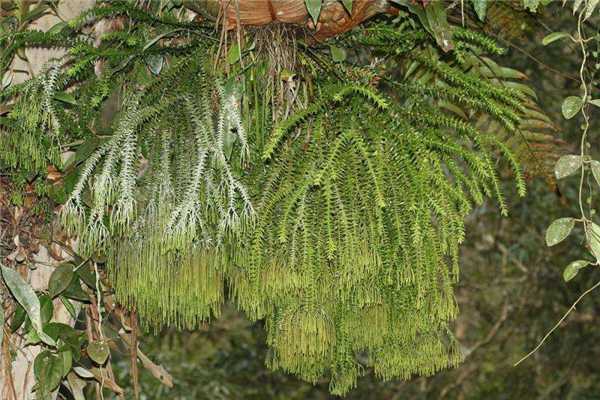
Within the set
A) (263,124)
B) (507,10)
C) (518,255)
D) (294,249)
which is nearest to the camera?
(294,249)

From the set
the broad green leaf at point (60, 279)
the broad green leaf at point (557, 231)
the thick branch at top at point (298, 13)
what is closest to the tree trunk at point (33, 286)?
the broad green leaf at point (60, 279)

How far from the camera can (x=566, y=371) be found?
3365 millimetres

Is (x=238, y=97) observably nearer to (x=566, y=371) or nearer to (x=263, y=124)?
(x=263, y=124)

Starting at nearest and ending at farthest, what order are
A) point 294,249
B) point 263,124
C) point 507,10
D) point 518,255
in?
point 294,249 → point 263,124 → point 507,10 → point 518,255

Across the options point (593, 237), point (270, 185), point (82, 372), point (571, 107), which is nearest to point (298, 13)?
point (270, 185)

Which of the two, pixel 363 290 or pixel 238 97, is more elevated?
pixel 238 97

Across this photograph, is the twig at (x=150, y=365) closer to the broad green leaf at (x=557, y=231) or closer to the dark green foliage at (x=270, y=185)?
the dark green foliage at (x=270, y=185)

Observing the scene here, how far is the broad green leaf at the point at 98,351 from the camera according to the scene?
1282 millimetres

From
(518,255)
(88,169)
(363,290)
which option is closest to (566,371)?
(518,255)

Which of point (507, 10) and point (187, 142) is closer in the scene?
point (187, 142)

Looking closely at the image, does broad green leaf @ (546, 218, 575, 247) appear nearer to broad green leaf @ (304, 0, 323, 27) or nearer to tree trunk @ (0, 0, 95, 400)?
broad green leaf @ (304, 0, 323, 27)

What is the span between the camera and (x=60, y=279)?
1.25 metres

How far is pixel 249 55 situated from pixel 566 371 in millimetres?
2579

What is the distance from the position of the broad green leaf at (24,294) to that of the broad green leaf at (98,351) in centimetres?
11
